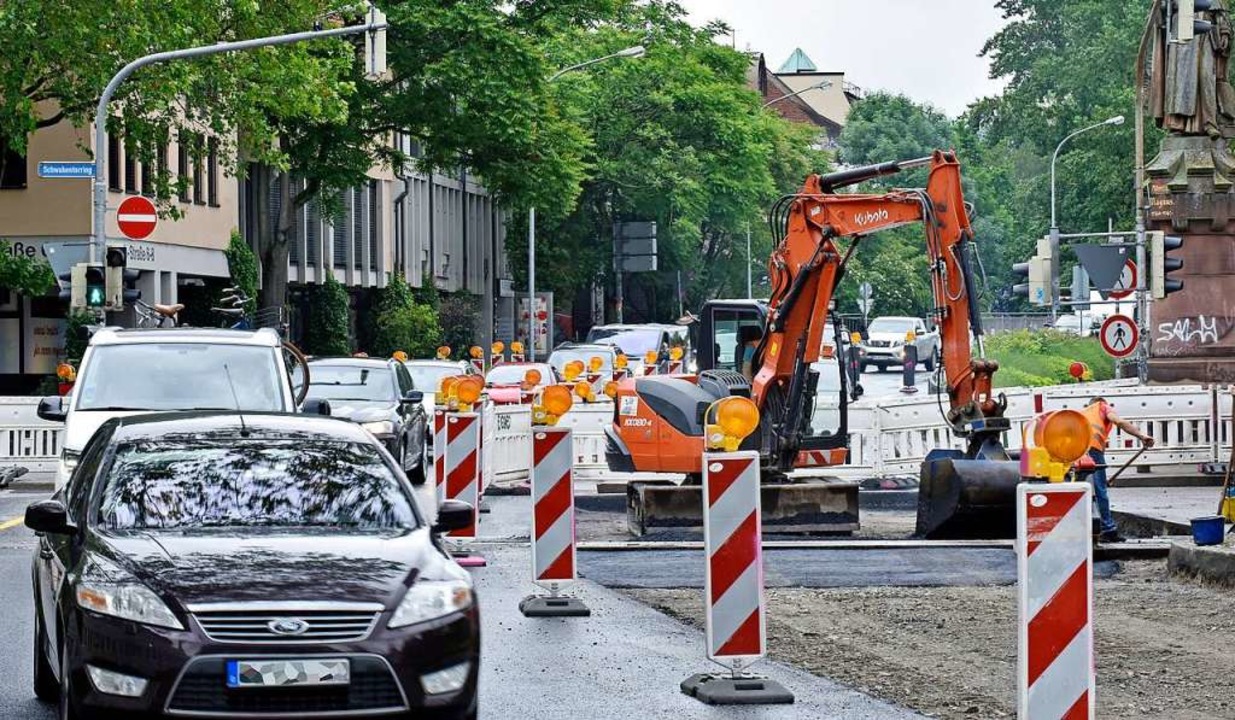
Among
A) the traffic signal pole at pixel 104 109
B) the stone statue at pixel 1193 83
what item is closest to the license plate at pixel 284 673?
the traffic signal pole at pixel 104 109

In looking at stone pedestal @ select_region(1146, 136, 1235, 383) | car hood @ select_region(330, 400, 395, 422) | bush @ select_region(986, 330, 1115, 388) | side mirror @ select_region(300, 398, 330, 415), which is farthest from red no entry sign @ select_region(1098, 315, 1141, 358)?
side mirror @ select_region(300, 398, 330, 415)

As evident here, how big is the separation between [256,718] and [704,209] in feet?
228

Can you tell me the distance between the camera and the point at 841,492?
75.4ft

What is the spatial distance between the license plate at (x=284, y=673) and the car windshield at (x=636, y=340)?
165 feet

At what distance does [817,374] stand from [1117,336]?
11.1 meters

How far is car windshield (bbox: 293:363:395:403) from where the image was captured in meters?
29.8

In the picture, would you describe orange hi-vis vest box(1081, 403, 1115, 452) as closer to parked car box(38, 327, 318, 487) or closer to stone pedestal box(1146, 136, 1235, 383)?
parked car box(38, 327, 318, 487)

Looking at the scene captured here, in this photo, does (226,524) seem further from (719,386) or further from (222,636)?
(719,386)

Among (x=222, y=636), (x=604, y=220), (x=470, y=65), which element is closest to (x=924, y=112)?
(x=604, y=220)

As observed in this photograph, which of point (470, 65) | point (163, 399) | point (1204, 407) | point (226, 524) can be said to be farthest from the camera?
point (470, 65)

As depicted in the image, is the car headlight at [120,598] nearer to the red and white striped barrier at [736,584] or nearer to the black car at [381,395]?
the red and white striped barrier at [736,584]

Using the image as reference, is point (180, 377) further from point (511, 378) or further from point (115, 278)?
point (511, 378)

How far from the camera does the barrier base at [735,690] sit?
11398mm

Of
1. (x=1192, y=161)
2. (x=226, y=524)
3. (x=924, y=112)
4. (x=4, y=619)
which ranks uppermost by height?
(x=924, y=112)
